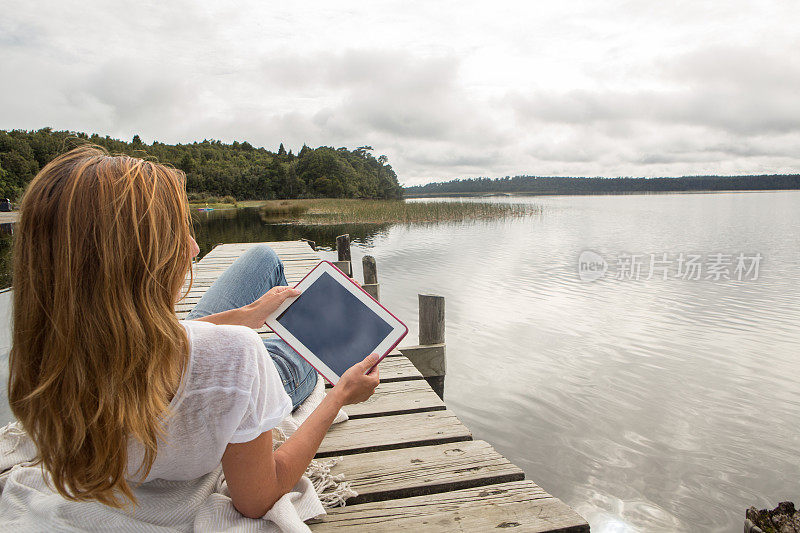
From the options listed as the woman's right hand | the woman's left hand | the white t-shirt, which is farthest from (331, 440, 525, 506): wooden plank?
the white t-shirt

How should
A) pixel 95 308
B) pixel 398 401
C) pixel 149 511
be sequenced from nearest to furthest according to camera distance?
pixel 95 308 → pixel 149 511 → pixel 398 401

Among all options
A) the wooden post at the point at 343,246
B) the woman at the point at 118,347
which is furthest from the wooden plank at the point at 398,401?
the wooden post at the point at 343,246

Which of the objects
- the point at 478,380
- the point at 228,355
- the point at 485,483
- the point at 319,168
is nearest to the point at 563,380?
the point at 478,380

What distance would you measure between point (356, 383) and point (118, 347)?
2.43 feet

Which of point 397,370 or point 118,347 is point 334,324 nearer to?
point 118,347

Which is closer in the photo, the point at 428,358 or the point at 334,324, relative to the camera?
the point at 334,324

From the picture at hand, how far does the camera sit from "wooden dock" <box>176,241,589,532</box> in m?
1.65

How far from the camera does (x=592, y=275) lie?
1114 cm

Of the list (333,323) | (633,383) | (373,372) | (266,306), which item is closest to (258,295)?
(266,306)

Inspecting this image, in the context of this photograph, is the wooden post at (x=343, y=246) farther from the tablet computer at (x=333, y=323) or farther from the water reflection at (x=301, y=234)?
the water reflection at (x=301, y=234)

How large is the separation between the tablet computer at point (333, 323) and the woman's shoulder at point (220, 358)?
26.8 inches

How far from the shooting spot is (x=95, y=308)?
950 mm

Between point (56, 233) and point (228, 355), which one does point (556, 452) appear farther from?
point (56, 233)

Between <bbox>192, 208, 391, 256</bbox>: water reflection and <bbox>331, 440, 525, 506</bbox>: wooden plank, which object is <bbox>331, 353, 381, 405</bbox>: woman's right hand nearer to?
<bbox>331, 440, 525, 506</bbox>: wooden plank
